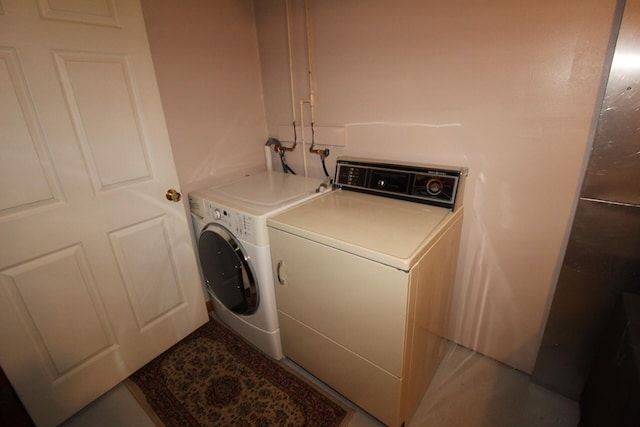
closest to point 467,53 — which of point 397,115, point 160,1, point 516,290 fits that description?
point 397,115

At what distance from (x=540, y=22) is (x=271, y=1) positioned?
144 centimetres

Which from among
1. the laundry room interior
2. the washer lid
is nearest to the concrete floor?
the laundry room interior

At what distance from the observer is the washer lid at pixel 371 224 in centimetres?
99

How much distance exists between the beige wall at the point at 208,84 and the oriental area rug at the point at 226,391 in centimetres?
101

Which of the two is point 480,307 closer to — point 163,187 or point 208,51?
point 163,187

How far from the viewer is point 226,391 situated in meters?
1.49

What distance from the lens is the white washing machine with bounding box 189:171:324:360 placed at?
4.56 ft

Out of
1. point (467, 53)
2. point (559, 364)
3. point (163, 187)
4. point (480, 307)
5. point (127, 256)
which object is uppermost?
point (467, 53)

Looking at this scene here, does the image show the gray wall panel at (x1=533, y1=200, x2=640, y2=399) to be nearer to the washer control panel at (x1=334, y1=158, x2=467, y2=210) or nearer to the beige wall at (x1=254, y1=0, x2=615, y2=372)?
the beige wall at (x1=254, y1=0, x2=615, y2=372)

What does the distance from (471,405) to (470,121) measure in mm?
1317

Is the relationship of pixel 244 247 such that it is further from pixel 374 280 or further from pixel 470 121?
pixel 470 121

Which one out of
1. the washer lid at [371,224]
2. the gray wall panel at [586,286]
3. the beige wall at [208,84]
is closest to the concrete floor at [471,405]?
the gray wall panel at [586,286]

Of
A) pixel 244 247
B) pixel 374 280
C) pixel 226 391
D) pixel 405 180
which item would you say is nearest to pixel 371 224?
pixel 374 280

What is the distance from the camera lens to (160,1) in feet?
4.88
